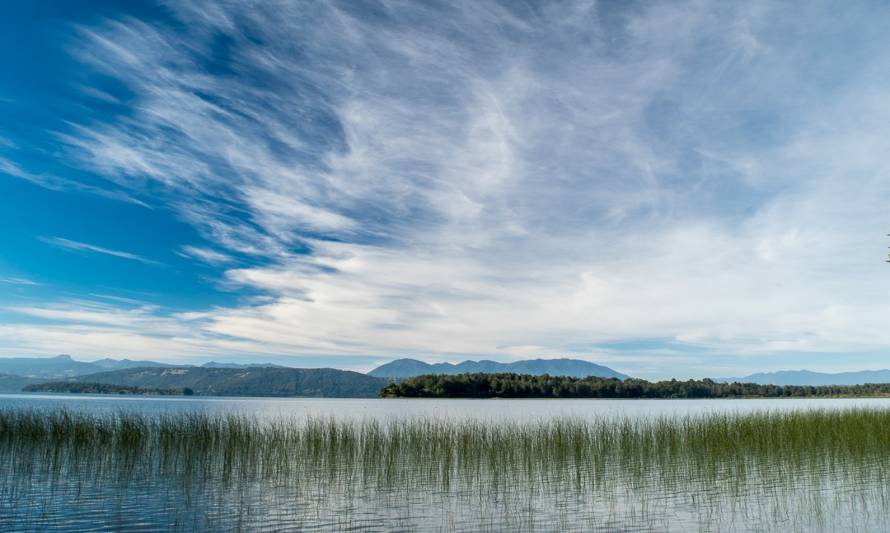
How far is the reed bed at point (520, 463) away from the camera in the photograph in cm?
1181

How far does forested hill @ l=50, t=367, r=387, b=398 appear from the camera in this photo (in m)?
160

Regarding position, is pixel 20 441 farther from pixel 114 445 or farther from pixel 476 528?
pixel 476 528

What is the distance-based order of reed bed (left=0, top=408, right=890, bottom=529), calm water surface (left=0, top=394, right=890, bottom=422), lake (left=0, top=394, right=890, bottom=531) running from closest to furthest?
1. lake (left=0, top=394, right=890, bottom=531)
2. reed bed (left=0, top=408, right=890, bottom=529)
3. calm water surface (left=0, top=394, right=890, bottom=422)

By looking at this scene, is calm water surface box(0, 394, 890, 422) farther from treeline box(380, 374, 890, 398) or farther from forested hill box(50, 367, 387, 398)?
forested hill box(50, 367, 387, 398)

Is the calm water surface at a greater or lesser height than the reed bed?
lesser

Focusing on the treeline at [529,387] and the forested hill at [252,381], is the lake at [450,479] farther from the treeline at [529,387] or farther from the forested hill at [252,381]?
the forested hill at [252,381]

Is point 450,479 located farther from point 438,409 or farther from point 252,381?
point 252,381

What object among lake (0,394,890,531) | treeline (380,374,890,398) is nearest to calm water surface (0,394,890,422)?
lake (0,394,890,531)

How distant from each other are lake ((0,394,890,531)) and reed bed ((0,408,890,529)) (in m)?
0.06

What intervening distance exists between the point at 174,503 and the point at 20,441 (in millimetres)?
9079

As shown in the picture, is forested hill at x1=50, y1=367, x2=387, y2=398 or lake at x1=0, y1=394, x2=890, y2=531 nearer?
lake at x1=0, y1=394, x2=890, y2=531

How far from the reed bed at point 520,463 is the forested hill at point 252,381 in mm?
133733

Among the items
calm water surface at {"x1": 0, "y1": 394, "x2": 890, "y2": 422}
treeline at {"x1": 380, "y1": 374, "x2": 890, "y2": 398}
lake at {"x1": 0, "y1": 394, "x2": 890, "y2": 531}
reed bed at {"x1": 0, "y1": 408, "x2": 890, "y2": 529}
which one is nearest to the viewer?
lake at {"x1": 0, "y1": 394, "x2": 890, "y2": 531}

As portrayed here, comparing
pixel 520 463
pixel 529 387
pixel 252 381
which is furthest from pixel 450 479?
pixel 252 381
